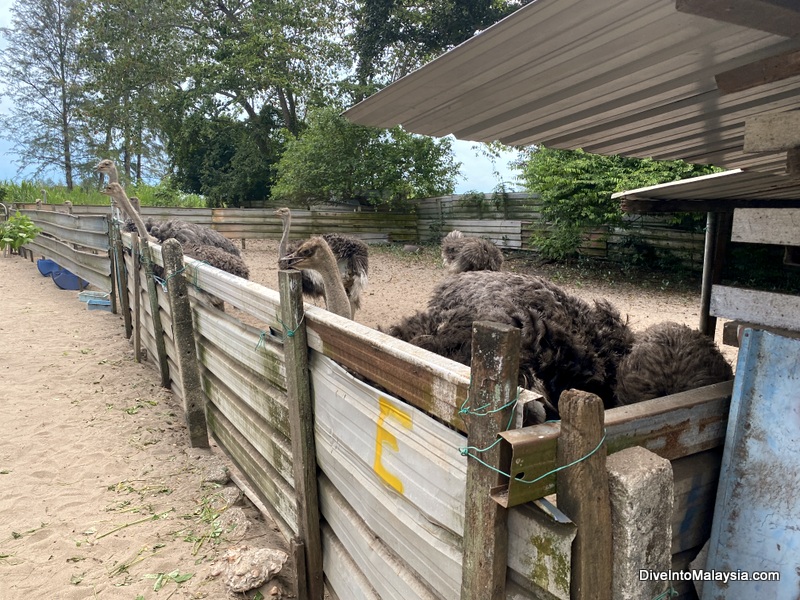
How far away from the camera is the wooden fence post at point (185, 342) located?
12.0 feet

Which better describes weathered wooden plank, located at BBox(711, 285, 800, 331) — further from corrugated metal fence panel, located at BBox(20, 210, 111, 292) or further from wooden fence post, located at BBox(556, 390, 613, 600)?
corrugated metal fence panel, located at BBox(20, 210, 111, 292)

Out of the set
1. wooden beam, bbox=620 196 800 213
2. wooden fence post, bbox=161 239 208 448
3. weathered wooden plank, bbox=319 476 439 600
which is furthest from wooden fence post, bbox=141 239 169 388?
wooden beam, bbox=620 196 800 213

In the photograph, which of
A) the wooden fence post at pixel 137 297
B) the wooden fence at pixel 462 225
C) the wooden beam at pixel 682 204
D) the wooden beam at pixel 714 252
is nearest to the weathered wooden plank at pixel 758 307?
the wooden beam at pixel 682 204

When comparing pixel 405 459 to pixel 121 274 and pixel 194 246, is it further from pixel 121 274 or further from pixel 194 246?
pixel 121 274

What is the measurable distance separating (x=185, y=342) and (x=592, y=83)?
118 inches

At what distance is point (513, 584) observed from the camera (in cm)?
117

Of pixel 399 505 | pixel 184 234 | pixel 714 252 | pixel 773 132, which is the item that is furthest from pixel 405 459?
pixel 184 234

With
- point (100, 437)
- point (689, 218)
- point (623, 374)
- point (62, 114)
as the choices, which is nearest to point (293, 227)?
point (689, 218)

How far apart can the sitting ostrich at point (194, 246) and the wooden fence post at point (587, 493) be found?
501cm

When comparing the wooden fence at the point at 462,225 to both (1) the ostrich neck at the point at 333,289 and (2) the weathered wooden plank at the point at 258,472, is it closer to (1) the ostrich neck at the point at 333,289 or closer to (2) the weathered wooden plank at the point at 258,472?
(1) the ostrich neck at the point at 333,289

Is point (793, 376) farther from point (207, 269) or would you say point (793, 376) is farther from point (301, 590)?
point (207, 269)

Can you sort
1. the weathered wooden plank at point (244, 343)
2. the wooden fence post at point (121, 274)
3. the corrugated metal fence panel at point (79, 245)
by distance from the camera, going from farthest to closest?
the corrugated metal fence panel at point (79, 245) < the wooden fence post at point (121, 274) < the weathered wooden plank at point (244, 343)

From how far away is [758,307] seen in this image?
154 centimetres

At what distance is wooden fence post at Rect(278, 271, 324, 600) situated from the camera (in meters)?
2.11
